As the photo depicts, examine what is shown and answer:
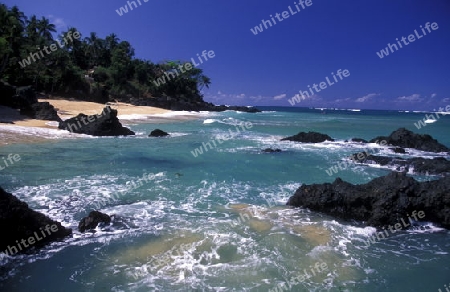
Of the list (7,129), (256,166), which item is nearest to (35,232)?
(256,166)

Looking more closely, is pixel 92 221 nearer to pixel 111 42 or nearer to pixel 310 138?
pixel 310 138

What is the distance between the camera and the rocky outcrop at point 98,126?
26.4 metres

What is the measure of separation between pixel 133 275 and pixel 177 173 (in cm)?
861

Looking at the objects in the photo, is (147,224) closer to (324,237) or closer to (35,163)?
(324,237)

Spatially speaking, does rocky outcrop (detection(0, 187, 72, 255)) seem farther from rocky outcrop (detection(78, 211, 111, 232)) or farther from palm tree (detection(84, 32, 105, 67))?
palm tree (detection(84, 32, 105, 67))

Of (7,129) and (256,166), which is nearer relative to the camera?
(256,166)

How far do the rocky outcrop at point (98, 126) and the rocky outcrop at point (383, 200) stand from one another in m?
20.3

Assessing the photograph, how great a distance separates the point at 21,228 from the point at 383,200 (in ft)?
31.1

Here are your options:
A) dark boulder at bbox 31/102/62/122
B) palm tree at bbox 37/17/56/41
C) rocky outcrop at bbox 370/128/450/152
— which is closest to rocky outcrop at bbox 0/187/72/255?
rocky outcrop at bbox 370/128/450/152

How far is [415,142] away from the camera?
2577 centimetres

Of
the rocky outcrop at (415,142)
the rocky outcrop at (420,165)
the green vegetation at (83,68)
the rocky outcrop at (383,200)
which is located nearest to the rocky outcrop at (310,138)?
the rocky outcrop at (415,142)

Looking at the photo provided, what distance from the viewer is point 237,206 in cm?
1052

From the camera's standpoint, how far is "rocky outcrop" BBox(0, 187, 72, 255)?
6949 mm

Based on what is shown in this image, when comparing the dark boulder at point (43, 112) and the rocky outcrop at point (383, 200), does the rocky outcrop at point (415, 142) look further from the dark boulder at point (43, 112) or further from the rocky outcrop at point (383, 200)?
the dark boulder at point (43, 112)
